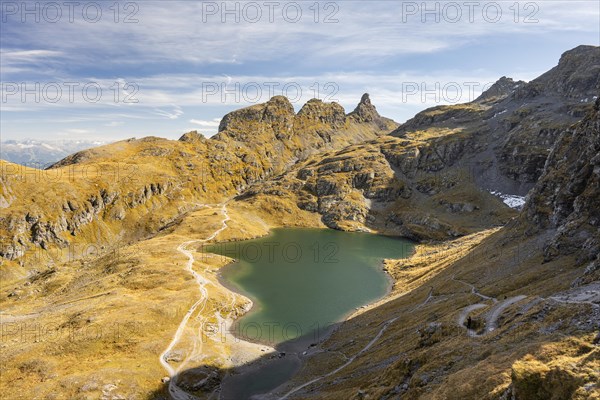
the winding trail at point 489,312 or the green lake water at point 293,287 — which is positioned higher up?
the winding trail at point 489,312

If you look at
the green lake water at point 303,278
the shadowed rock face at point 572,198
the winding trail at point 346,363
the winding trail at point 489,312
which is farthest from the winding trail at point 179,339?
the shadowed rock face at point 572,198

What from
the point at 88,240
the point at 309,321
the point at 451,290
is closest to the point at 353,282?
the point at 309,321

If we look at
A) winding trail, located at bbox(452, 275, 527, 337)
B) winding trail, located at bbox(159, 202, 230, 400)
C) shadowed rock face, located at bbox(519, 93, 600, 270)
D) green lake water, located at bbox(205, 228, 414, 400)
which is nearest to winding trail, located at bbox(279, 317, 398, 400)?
green lake water, located at bbox(205, 228, 414, 400)

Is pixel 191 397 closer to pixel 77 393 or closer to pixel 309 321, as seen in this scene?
pixel 77 393

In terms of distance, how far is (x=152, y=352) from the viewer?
2810 inches

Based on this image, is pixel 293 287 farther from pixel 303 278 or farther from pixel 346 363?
pixel 346 363

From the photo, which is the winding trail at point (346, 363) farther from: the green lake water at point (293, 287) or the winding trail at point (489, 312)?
the winding trail at point (489, 312)

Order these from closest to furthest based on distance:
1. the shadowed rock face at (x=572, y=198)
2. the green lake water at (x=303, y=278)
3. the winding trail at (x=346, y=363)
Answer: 1. the winding trail at (x=346, y=363)
2. the shadowed rock face at (x=572, y=198)
3. the green lake water at (x=303, y=278)

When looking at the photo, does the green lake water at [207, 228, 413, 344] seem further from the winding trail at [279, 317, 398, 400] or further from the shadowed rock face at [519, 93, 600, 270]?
the shadowed rock face at [519, 93, 600, 270]

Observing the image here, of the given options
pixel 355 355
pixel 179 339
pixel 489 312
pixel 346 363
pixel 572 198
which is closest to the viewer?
pixel 489 312

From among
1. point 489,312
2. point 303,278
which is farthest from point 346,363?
point 303,278

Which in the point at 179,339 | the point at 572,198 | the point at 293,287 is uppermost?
the point at 572,198

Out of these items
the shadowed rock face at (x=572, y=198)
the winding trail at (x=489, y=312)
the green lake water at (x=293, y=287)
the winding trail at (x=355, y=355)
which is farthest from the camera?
the green lake water at (x=293, y=287)

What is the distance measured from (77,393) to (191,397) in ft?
57.1
